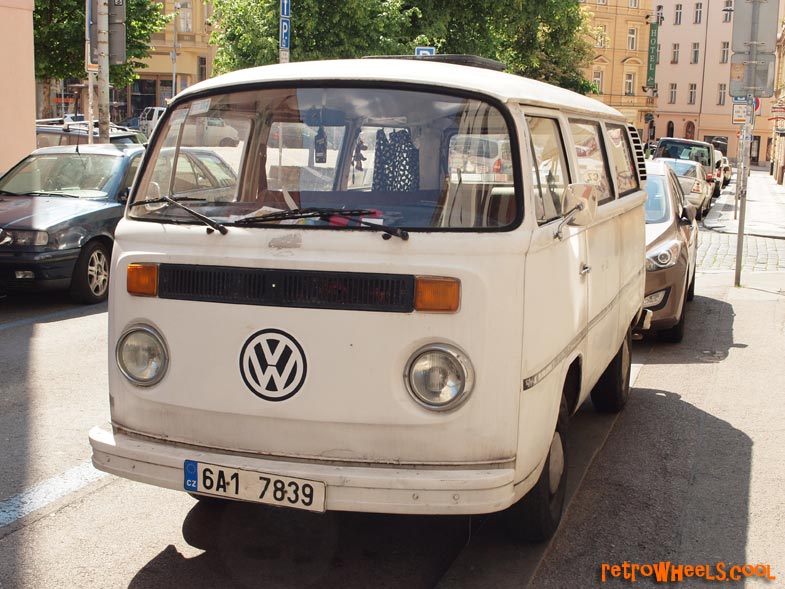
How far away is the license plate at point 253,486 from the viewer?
3.79 meters

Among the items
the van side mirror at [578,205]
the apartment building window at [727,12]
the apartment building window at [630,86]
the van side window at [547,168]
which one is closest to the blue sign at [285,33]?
the van side window at [547,168]

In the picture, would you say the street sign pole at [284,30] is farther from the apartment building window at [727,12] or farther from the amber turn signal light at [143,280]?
the apartment building window at [727,12]

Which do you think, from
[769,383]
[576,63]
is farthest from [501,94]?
[576,63]

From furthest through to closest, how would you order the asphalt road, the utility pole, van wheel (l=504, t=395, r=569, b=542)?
the utility pole, van wheel (l=504, t=395, r=569, b=542), the asphalt road

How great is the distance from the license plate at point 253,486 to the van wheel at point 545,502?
1071 mm

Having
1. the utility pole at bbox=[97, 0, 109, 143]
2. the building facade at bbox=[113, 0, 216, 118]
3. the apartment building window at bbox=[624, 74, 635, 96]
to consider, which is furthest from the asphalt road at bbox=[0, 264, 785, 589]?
the apartment building window at bbox=[624, 74, 635, 96]

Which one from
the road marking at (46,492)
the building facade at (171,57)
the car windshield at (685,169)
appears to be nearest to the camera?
the road marking at (46,492)

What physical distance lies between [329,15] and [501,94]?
25.6 m

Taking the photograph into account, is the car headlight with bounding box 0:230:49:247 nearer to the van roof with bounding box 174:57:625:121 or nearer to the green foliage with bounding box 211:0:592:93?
the van roof with bounding box 174:57:625:121

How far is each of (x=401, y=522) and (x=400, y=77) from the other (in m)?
2.08

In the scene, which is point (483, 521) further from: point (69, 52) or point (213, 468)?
point (69, 52)

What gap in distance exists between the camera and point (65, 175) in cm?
1177

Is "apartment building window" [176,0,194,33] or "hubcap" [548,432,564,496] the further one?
"apartment building window" [176,0,194,33]

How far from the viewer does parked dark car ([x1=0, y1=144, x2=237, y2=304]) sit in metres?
10.4
